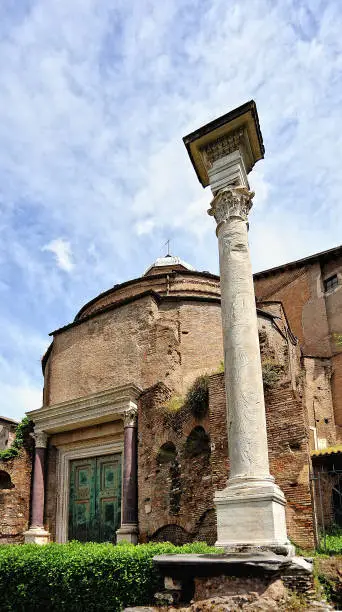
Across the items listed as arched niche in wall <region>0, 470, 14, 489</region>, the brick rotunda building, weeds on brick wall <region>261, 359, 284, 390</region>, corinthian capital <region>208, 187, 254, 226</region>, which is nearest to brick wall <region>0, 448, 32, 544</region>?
the brick rotunda building

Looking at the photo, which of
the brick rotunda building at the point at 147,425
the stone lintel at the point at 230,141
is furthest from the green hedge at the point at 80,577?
the stone lintel at the point at 230,141

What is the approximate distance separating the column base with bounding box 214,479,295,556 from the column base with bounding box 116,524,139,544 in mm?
5555

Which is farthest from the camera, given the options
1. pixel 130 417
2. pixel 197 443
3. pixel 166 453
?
pixel 130 417

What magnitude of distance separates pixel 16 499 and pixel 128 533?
3898 mm

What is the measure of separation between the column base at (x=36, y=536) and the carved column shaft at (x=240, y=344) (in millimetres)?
8285

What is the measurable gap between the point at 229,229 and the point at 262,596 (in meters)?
4.68

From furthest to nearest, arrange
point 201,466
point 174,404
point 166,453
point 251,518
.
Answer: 1. point 174,404
2. point 166,453
3. point 201,466
4. point 251,518

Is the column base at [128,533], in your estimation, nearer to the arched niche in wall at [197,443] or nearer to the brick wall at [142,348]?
the arched niche in wall at [197,443]

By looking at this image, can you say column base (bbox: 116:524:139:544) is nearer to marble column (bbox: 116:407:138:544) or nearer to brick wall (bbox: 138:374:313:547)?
marble column (bbox: 116:407:138:544)

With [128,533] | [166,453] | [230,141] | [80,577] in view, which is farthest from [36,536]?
[230,141]

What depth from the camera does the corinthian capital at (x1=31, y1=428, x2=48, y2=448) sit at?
46.4 ft

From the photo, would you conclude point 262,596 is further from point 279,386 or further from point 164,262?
point 164,262

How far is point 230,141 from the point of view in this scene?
8.19 meters

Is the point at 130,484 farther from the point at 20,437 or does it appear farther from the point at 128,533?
the point at 20,437
